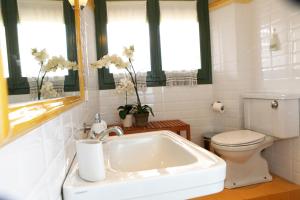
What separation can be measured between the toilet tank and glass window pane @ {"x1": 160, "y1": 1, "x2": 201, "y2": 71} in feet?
2.77

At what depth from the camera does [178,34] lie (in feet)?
8.36

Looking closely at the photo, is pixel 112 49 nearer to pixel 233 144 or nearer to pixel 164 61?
pixel 164 61

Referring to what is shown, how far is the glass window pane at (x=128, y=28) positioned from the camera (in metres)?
2.44

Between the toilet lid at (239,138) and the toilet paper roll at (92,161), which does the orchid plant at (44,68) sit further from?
the toilet lid at (239,138)

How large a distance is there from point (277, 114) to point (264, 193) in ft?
2.11

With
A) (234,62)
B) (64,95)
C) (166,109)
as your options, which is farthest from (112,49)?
(64,95)

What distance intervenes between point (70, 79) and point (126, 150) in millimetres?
441

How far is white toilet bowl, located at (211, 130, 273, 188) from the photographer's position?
1.86 meters

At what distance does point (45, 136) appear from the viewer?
510 millimetres

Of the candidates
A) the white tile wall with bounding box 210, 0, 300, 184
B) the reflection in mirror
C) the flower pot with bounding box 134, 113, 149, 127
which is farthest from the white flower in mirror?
the white tile wall with bounding box 210, 0, 300, 184

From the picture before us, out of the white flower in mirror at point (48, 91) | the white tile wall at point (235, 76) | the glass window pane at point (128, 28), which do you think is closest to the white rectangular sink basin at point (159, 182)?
the white flower in mirror at point (48, 91)

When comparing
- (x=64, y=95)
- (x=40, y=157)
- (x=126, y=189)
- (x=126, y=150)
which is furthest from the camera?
(x=126, y=150)

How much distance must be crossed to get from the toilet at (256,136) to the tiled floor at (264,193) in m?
0.07

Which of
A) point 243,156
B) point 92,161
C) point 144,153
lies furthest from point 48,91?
point 243,156
